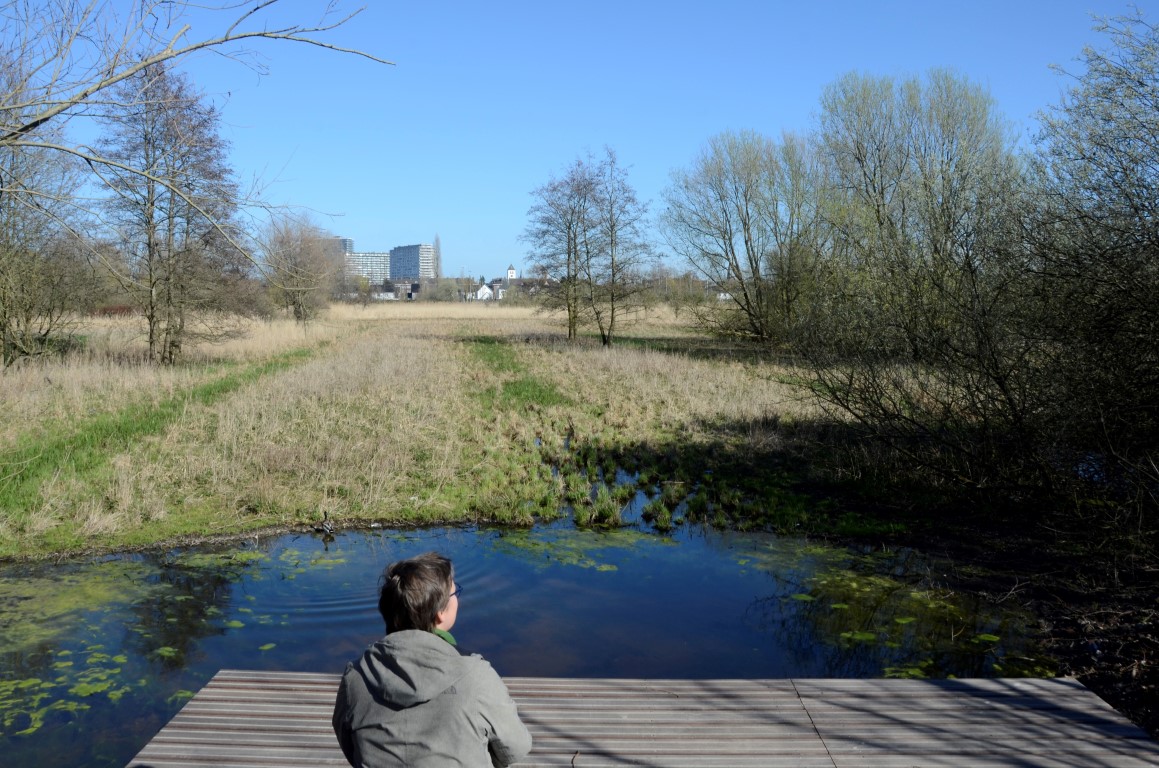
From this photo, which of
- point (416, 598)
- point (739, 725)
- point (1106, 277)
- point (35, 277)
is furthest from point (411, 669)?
point (35, 277)

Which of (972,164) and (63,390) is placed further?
(63,390)

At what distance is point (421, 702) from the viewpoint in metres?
2.24

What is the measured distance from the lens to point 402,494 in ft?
32.7

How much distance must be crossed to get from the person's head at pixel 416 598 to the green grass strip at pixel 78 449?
792 centimetres

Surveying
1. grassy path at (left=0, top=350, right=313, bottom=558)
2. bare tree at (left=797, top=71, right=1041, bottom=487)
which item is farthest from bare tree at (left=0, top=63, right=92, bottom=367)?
bare tree at (left=797, top=71, right=1041, bottom=487)

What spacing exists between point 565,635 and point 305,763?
2.96 metres

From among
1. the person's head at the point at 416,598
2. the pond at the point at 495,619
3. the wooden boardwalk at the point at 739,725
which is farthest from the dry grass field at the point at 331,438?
the person's head at the point at 416,598

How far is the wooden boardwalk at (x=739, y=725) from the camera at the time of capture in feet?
12.3

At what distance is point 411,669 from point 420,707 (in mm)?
112

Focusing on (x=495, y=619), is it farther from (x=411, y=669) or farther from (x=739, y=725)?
(x=411, y=669)

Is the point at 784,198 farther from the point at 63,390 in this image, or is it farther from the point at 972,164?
the point at 63,390

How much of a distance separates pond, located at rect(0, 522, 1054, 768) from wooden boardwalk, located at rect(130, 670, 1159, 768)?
1.13 meters

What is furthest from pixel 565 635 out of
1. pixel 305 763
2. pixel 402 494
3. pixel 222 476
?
pixel 222 476

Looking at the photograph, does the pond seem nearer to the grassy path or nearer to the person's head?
the grassy path
